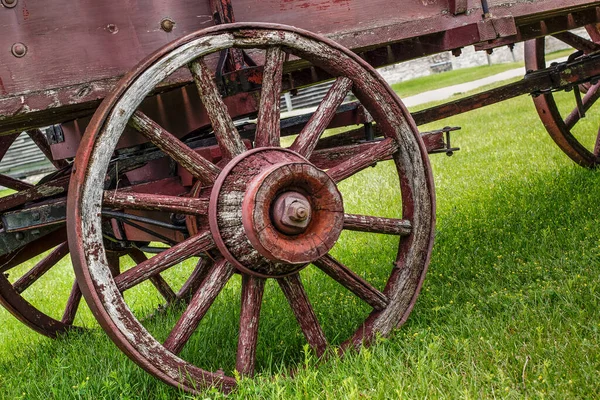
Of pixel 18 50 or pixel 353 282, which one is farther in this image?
pixel 353 282

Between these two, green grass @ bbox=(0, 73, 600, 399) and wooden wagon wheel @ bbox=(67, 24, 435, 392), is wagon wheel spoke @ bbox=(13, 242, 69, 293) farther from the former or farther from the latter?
wooden wagon wheel @ bbox=(67, 24, 435, 392)

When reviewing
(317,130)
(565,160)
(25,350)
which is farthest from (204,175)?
(565,160)

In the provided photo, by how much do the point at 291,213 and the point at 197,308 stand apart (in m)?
0.53

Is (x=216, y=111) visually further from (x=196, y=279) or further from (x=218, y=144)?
(x=196, y=279)

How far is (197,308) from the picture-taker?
2.80 m

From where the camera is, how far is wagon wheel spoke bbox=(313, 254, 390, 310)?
3.07m

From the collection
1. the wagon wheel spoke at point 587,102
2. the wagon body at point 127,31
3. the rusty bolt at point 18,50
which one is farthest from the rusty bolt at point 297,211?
the wagon wheel spoke at point 587,102

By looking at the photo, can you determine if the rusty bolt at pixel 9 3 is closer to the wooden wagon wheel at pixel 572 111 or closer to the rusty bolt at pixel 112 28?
the rusty bolt at pixel 112 28

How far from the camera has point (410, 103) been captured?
20.1 m

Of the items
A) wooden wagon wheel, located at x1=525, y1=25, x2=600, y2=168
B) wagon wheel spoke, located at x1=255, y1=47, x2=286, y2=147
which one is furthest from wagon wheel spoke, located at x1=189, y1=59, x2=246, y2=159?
wooden wagon wheel, located at x1=525, y1=25, x2=600, y2=168

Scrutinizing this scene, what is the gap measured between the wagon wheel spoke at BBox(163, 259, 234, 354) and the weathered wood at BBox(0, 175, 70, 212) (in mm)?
1032

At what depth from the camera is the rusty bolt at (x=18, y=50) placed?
8.71ft

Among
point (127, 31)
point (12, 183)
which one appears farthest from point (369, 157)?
point (12, 183)

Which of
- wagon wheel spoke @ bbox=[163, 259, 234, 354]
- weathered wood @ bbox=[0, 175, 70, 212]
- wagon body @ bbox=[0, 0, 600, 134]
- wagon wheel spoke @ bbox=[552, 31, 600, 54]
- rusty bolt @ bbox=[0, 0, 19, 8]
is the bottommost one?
wagon wheel spoke @ bbox=[163, 259, 234, 354]
